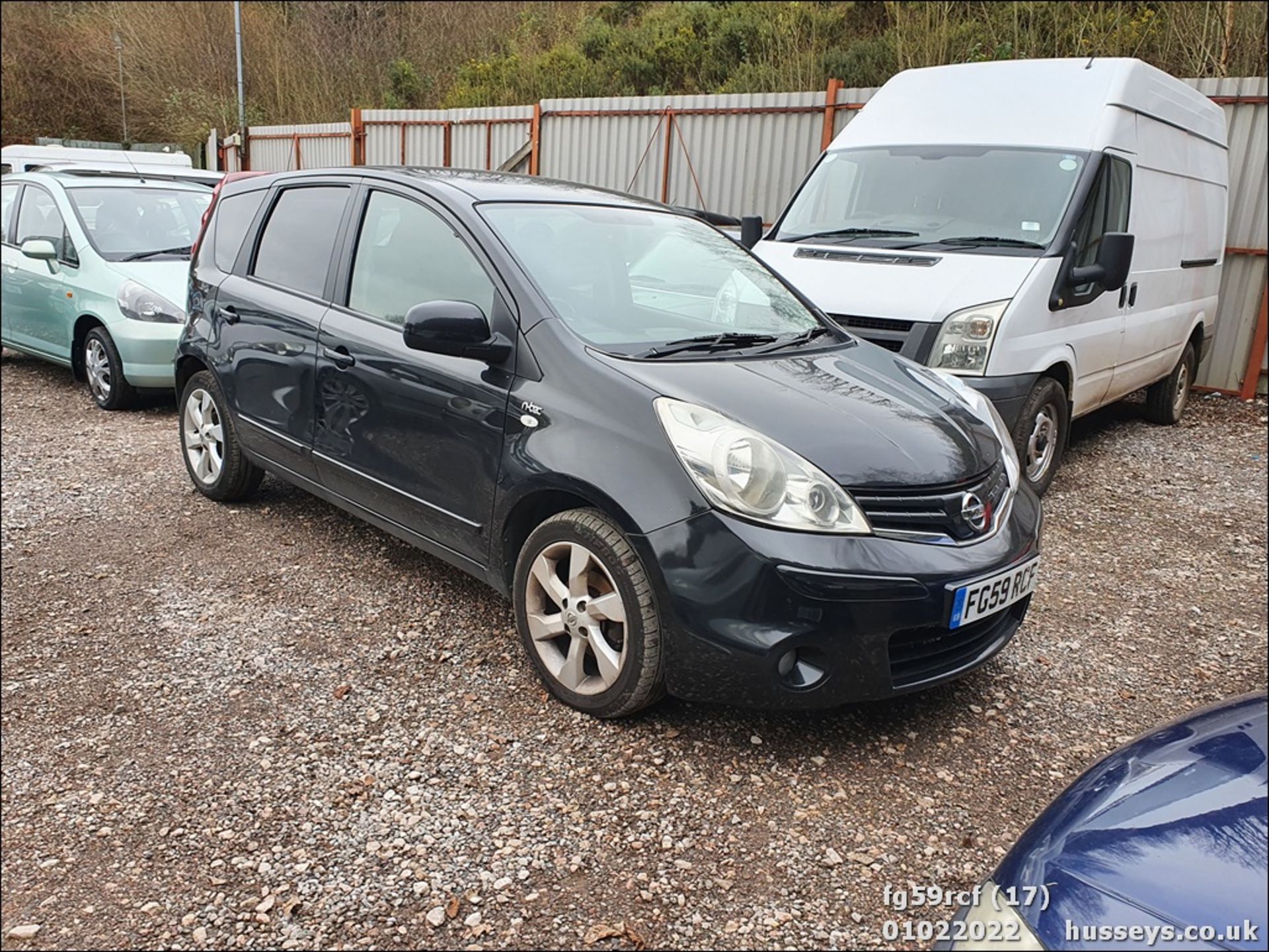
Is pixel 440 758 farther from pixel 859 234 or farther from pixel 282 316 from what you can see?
pixel 859 234

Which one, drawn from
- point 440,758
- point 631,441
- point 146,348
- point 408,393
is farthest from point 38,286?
point 631,441

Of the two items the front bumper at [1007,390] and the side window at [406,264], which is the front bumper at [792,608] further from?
the front bumper at [1007,390]

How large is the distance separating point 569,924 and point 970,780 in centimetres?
132

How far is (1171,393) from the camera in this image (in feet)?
25.9

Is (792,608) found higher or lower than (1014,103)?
lower

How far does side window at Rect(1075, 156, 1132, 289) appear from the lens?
5.59 meters

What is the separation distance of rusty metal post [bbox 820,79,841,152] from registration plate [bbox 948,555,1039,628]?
7.58m

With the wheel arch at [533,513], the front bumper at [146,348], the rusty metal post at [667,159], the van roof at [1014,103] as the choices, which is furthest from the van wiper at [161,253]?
the wheel arch at [533,513]

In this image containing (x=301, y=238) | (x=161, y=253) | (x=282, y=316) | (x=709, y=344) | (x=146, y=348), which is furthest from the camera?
(x=161, y=253)

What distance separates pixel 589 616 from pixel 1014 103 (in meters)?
4.73

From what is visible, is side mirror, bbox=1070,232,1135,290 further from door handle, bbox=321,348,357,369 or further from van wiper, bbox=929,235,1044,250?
door handle, bbox=321,348,357,369

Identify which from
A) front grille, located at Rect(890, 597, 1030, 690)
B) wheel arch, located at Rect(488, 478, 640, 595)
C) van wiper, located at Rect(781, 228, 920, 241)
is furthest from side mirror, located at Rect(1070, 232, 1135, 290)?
wheel arch, located at Rect(488, 478, 640, 595)

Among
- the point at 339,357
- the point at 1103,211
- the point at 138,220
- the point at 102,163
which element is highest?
the point at 1103,211

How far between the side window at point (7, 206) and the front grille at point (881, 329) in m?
7.30
